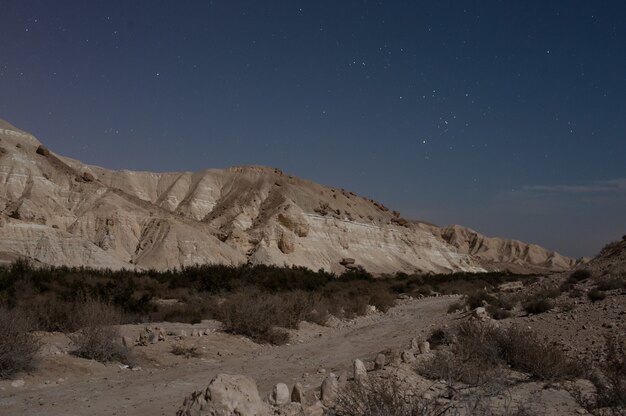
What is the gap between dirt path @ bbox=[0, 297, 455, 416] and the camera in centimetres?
697

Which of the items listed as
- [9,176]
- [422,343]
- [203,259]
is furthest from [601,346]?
[9,176]

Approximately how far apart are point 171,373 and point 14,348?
2604mm

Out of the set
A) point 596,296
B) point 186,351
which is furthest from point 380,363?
point 596,296

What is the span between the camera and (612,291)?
548 inches

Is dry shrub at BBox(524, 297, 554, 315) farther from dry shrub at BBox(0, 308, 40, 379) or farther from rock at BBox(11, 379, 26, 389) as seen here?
rock at BBox(11, 379, 26, 389)

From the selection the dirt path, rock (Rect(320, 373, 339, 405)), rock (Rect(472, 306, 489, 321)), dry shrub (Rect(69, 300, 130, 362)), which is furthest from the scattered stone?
rock (Rect(320, 373, 339, 405))

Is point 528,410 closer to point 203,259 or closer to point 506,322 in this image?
point 506,322

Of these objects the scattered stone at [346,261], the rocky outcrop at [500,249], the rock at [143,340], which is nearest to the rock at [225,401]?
the rock at [143,340]

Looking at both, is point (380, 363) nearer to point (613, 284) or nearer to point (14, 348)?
point (14, 348)

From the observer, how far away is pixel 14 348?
8242mm

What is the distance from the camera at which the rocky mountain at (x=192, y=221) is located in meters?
42.5

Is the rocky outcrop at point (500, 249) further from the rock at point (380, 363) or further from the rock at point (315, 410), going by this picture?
the rock at point (315, 410)

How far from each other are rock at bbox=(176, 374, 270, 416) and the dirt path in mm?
2204

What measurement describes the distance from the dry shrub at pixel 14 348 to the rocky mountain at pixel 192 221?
101ft
